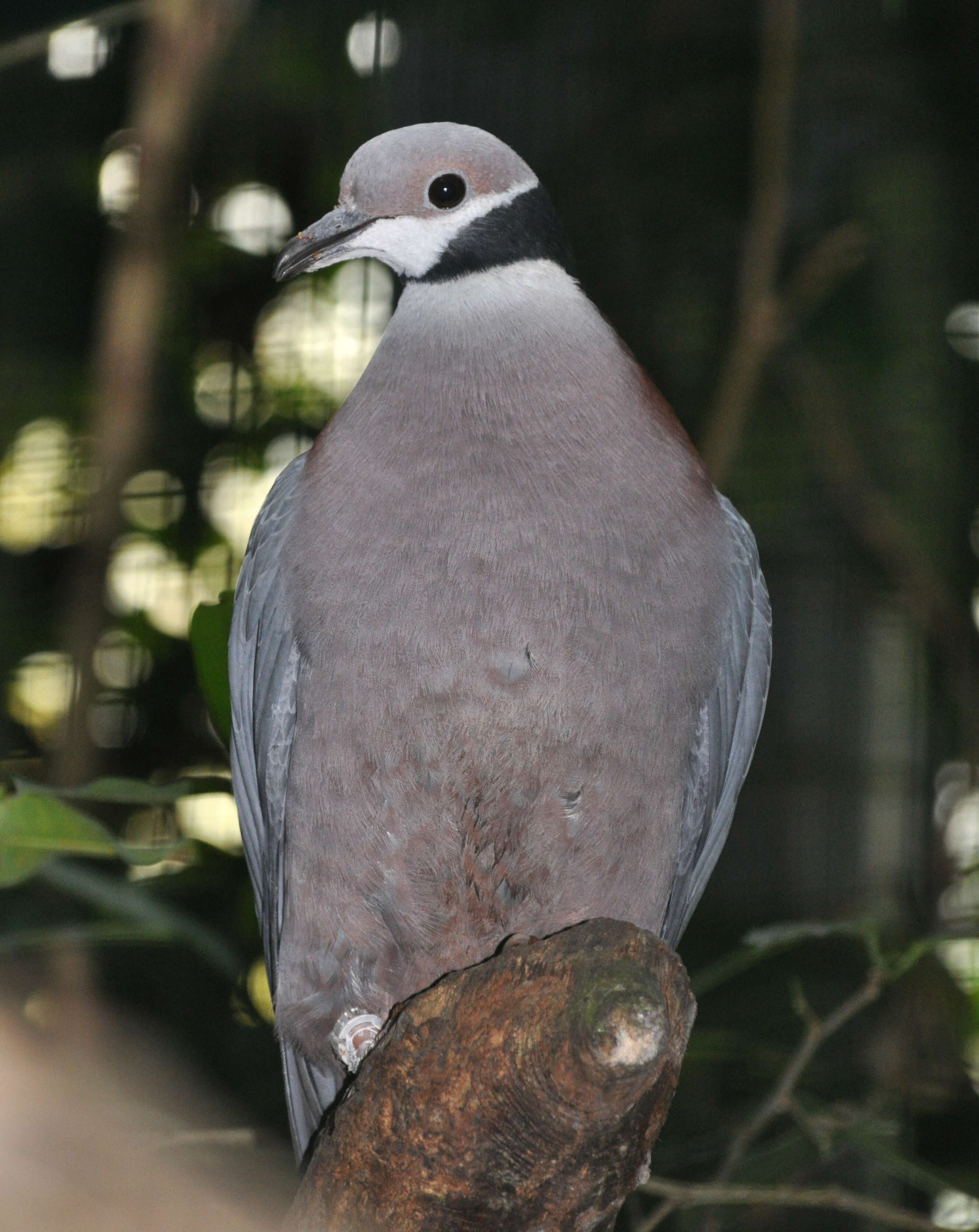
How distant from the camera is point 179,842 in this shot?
161cm

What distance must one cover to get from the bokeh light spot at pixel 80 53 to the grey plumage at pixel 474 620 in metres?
2.19

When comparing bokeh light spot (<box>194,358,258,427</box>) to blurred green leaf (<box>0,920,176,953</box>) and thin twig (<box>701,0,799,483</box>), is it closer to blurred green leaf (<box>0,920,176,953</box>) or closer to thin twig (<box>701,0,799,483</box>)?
thin twig (<box>701,0,799,483</box>)

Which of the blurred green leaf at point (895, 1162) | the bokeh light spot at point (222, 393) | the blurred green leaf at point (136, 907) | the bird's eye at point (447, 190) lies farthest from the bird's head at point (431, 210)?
the bokeh light spot at point (222, 393)

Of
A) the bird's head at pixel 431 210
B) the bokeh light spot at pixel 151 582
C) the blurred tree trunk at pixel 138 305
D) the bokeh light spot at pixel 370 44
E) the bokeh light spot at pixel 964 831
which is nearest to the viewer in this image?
the bird's head at pixel 431 210

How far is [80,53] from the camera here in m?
3.63

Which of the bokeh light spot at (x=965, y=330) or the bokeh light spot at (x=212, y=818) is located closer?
the bokeh light spot at (x=212, y=818)

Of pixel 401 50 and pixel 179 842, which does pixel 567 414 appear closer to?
pixel 179 842

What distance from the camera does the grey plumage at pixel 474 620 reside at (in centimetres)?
153

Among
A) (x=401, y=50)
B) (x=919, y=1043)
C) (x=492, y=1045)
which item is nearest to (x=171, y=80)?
(x=401, y=50)

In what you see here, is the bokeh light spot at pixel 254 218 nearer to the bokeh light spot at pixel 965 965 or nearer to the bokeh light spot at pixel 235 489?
the bokeh light spot at pixel 235 489

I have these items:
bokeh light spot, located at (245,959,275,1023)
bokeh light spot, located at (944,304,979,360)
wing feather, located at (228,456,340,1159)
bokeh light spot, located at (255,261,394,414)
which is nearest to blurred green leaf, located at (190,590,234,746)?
wing feather, located at (228,456,340,1159)

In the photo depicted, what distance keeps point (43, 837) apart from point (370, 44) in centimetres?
284

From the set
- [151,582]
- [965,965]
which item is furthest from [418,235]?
[965,965]

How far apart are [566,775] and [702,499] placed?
15.6 inches
